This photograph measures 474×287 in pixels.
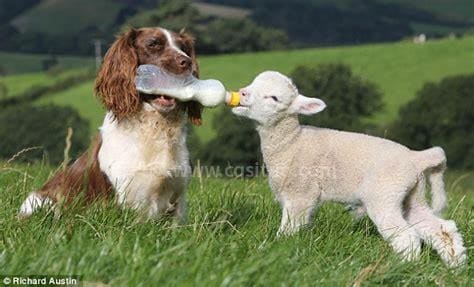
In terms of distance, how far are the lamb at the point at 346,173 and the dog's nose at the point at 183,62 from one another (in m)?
0.51

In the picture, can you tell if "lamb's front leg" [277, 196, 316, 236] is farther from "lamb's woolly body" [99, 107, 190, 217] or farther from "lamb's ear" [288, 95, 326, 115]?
"lamb's woolly body" [99, 107, 190, 217]

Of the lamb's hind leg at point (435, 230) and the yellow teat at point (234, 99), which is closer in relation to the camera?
the lamb's hind leg at point (435, 230)

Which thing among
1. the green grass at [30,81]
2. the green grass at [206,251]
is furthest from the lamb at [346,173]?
the green grass at [30,81]

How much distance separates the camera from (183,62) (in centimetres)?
649

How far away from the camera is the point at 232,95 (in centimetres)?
648

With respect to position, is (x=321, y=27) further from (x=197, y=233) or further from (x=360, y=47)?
(x=197, y=233)

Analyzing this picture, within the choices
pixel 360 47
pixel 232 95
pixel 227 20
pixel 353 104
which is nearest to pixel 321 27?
pixel 227 20

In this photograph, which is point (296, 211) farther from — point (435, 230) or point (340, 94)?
point (340, 94)

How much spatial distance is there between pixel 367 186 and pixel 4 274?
9.64 feet

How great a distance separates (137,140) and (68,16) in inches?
6646

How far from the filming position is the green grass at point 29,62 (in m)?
108

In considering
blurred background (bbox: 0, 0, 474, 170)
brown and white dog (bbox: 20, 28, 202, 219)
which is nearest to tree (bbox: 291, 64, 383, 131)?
blurred background (bbox: 0, 0, 474, 170)

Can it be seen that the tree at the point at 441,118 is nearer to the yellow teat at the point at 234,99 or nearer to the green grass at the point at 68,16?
the yellow teat at the point at 234,99

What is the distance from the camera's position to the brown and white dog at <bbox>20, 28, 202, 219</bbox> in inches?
250
